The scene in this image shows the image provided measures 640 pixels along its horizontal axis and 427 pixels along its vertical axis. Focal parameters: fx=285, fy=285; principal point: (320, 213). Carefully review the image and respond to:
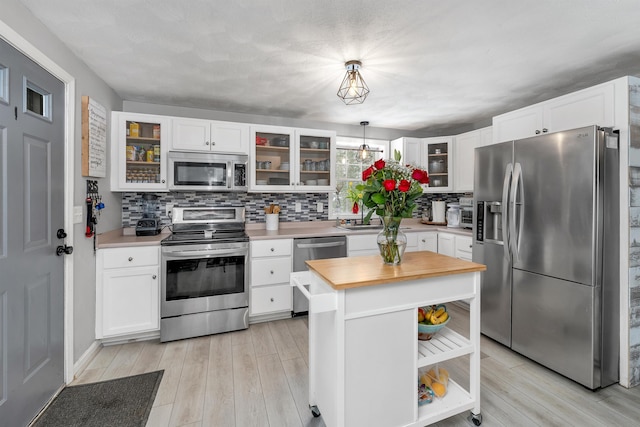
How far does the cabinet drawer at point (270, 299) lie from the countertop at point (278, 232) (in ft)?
1.83

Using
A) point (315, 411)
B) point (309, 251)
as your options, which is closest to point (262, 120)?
point (309, 251)

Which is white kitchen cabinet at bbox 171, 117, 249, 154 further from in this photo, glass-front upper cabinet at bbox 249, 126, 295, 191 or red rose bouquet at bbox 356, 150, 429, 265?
red rose bouquet at bbox 356, 150, 429, 265

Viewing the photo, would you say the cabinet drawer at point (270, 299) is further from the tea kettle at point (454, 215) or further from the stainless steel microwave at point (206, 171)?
the tea kettle at point (454, 215)

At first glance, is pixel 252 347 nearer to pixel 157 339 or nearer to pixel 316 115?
pixel 157 339

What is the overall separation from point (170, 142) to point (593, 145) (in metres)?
3.56

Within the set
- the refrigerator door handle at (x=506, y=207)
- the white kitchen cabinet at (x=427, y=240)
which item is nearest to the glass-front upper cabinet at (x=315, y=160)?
the white kitchen cabinet at (x=427, y=240)

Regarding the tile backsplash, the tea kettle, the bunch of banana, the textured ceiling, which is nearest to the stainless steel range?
the tile backsplash

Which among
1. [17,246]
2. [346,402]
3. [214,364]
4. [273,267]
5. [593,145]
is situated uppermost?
[593,145]

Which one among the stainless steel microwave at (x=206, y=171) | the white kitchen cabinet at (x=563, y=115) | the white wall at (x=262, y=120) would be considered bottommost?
the stainless steel microwave at (x=206, y=171)

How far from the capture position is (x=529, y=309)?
2.30 metres

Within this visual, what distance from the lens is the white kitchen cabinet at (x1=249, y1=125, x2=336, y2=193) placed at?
332 cm

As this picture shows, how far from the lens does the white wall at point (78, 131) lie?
1.60 m

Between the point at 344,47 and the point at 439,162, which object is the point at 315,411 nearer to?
the point at 344,47

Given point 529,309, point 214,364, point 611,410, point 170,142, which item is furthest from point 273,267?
point 611,410
